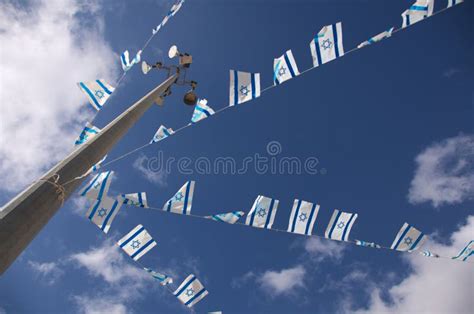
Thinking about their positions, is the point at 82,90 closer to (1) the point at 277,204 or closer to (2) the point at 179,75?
(2) the point at 179,75

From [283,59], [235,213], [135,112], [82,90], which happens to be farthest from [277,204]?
[82,90]

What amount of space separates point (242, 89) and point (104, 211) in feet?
16.6

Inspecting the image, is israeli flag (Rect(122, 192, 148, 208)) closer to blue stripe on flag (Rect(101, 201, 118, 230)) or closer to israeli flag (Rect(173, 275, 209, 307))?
blue stripe on flag (Rect(101, 201, 118, 230))

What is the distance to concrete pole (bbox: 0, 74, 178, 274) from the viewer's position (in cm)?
448

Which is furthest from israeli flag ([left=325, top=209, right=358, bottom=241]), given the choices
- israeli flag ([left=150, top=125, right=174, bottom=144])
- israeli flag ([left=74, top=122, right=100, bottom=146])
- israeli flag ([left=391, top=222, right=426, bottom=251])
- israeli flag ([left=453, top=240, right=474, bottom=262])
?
israeli flag ([left=74, top=122, right=100, bottom=146])

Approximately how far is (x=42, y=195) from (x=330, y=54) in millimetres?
7708

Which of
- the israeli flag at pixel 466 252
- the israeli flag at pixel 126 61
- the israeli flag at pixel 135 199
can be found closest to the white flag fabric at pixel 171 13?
the israeli flag at pixel 126 61

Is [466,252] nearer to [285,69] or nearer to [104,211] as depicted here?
[285,69]

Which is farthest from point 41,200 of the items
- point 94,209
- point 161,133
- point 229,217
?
point 161,133

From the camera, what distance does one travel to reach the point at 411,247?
985 centimetres

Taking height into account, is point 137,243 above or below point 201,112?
below

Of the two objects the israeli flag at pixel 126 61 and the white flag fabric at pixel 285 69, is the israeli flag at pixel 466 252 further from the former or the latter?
the israeli flag at pixel 126 61

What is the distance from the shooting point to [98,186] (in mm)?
7867

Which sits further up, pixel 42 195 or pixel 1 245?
pixel 42 195
